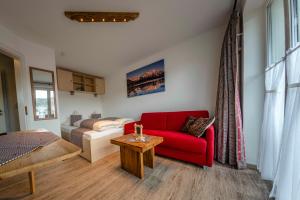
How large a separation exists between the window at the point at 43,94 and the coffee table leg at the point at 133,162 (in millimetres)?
2010

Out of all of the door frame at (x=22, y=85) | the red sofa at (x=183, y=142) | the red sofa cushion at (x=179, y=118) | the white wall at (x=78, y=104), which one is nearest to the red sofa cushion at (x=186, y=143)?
the red sofa at (x=183, y=142)

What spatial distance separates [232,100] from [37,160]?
91.1 inches

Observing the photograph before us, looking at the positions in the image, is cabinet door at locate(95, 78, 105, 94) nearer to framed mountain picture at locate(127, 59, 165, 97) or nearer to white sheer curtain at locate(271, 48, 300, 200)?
framed mountain picture at locate(127, 59, 165, 97)

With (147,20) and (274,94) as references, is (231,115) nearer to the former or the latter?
(274,94)

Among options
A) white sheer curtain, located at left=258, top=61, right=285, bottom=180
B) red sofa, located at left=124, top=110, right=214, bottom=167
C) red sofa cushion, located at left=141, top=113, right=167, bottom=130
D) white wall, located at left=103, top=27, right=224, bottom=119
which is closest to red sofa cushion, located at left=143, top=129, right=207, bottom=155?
red sofa, located at left=124, top=110, right=214, bottom=167

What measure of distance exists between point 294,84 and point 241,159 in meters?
1.35

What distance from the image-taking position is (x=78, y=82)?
3.95m

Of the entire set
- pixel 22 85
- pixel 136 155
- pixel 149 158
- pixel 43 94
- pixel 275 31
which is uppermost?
pixel 275 31

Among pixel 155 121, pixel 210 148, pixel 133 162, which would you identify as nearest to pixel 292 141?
pixel 210 148

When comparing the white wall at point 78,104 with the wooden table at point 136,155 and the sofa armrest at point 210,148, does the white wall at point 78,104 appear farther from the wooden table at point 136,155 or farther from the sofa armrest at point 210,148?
the sofa armrest at point 210,148

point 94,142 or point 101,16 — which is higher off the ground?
point 101,16

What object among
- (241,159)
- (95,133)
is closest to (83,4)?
(95,133)

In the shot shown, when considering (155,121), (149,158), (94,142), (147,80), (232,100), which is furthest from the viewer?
(147,80)

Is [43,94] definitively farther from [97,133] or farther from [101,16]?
[101,16]
